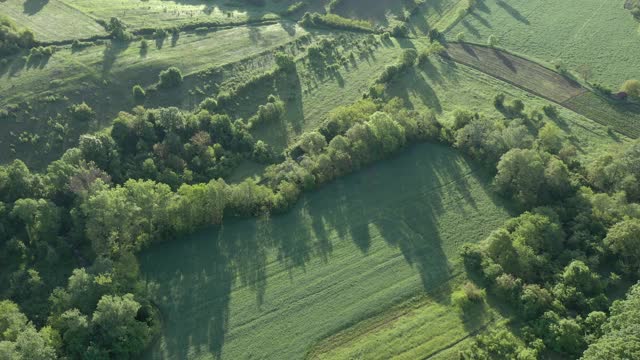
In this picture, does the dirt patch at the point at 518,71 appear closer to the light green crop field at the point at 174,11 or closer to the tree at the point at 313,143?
the tree at the point at 313,143

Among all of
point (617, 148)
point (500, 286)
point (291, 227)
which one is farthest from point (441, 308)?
point (617, 148)

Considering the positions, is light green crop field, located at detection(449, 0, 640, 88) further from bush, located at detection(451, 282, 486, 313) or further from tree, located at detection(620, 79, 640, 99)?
bush, located at detection(451, 282, 486, 313)

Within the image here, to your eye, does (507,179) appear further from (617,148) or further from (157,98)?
(157,98)

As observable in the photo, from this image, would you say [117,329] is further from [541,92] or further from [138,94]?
[541,92]

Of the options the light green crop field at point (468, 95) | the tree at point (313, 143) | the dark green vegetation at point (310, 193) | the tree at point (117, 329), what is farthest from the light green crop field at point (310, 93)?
the tree at point (117, 329)

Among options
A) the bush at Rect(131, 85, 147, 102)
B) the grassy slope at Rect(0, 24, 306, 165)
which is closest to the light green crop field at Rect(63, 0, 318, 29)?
the grassy slope at Rect(0, 24, 306, 165)

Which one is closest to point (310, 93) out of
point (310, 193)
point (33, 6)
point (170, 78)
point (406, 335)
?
point (170, 78)
